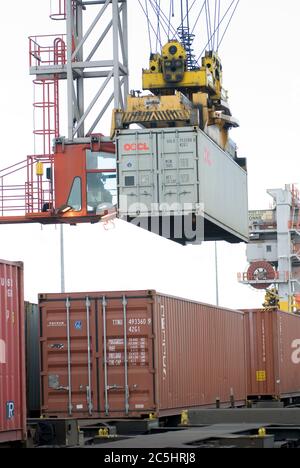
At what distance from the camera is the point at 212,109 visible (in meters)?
30.3

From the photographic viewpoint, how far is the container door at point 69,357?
19750 millimetres

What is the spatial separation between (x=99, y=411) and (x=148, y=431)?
1.23m

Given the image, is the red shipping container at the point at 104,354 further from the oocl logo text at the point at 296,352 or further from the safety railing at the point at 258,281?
the safety railing at the point at 258,281

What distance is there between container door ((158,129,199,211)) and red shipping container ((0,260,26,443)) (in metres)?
10.2

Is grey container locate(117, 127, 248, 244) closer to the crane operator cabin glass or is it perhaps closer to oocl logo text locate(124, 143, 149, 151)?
oocl logo text locate(124, 143, 149, 151)

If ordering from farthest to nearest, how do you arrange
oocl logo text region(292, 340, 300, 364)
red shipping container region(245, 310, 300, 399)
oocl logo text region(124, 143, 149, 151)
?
oocl logo text region(292, 340, 300, 364), red shipping container region(245, 310, 300, 399), oocl logo text region(124, 143, 149, 151)

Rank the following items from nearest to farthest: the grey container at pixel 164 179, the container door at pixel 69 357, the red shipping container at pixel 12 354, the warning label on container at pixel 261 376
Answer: the red shipping container at pixel 12 354 < the container door at pixel 69 357 < the grey container at pixel 164 179 < the warning label on container at pixel 261 376

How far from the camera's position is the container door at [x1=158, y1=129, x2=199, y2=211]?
26375 millimetres

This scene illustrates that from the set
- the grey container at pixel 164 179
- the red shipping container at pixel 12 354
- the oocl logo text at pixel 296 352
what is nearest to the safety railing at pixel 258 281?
the oocl logo text at pixel 296 352

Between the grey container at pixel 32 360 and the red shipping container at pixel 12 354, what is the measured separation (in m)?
3.64

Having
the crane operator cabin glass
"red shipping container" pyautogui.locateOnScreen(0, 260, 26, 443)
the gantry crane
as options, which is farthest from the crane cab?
the gantry crane


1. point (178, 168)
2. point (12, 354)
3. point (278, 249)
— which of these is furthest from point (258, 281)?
point (12, 354)

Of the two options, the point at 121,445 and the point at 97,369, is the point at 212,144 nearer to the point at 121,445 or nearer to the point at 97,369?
the point at 97,369
